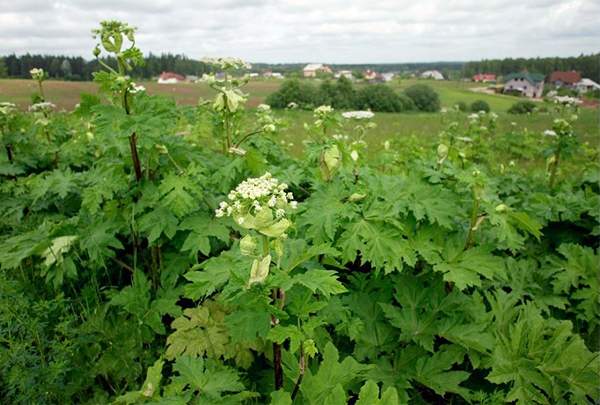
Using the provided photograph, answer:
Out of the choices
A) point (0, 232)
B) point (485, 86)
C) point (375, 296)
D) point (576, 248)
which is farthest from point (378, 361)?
point (485, 86)

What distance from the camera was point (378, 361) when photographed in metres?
2.77

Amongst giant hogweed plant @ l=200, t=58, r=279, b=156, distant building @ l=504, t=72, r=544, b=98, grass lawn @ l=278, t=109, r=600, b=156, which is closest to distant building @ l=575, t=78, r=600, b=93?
grass lawn @ l=278, t=109, r=600, b=156

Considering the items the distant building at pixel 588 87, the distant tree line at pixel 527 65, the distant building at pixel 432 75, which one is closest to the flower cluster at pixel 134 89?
the distant building at pixel 588 87

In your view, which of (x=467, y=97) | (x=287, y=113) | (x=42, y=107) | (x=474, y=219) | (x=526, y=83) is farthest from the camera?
(x=467, y=97)

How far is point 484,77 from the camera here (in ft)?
151

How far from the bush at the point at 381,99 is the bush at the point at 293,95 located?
14.0ft

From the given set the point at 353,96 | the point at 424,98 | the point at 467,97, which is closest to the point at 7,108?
the point at 353,96

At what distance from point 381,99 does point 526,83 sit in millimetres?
14022

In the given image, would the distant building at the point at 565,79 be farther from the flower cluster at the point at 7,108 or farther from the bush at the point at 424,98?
the flower cluster at the point at 7,108

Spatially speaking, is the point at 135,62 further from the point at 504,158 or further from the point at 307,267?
the point at 504,158

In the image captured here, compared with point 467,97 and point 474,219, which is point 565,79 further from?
point 474,219

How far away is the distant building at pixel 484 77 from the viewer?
143 ft

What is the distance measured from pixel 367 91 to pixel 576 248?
85.8ft

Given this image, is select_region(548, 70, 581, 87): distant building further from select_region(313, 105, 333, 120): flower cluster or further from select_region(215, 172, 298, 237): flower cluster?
select_region(215, 172, 298, 237): flower cluster
